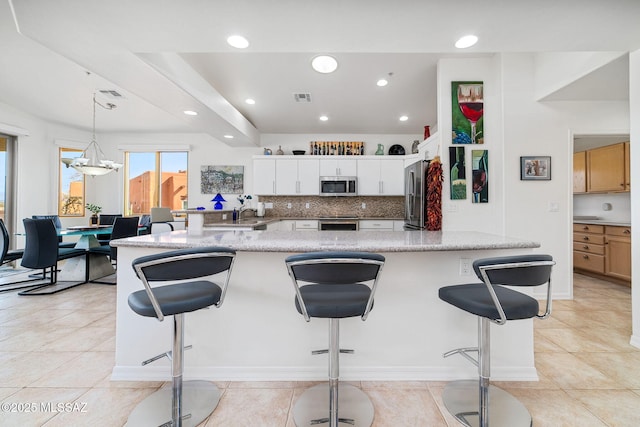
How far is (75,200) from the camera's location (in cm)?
571

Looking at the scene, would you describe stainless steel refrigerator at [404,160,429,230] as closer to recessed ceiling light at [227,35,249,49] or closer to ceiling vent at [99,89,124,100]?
recessed ceiling light at [227,35,249,49]

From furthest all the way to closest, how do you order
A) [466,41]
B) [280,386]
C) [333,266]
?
[466,41]
[280,386]
[333,266]

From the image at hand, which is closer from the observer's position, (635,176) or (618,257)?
(635,176)

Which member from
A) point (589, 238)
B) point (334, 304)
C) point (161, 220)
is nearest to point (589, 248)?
point (589, 238)

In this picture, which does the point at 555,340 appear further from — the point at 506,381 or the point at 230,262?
the point at 230,262

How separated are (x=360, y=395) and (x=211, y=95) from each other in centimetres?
348

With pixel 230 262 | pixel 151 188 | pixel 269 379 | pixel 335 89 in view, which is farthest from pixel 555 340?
pixel 151 188

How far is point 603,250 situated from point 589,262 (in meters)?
0.31

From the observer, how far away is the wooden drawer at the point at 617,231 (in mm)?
3646

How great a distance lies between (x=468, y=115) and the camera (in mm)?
3283

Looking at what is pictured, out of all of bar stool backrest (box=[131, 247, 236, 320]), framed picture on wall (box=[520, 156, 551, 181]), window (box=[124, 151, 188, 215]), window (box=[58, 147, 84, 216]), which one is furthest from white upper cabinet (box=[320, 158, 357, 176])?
window (box=[58, 147, 84, 216])

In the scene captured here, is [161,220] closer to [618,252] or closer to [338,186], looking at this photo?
[338,186]

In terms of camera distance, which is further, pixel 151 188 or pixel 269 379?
pixel 151 188

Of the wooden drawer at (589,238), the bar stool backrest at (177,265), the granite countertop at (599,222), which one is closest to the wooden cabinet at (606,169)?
the granite countertop at (599,222)
